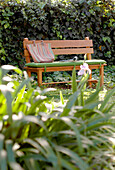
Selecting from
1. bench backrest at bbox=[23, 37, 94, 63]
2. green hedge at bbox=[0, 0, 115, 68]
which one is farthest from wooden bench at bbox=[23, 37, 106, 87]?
green hedge at bbox=[0, 0, 115, 68]

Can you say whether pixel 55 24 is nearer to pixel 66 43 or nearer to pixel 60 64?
pixel 66 43

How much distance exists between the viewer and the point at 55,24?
224 inches

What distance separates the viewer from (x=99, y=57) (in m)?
6.51

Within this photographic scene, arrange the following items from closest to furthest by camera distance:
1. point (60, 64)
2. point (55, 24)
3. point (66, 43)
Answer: point (60, 64) → point (66, 43) → point (55, 24)

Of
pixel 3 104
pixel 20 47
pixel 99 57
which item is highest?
pixel 3 104

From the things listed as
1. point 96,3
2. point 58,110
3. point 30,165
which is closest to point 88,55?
point 96,3

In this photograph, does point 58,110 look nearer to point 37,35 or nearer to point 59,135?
point 59,135

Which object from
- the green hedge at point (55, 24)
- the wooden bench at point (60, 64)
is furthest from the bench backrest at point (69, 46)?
the green hedge at point (55, 24)

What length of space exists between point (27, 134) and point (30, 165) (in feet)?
0.66

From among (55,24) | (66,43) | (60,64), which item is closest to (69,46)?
(66,43)

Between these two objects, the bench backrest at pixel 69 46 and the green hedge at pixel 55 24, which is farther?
the green hedge at pixel 55 24

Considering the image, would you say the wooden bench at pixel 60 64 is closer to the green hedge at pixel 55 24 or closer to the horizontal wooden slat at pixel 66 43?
the horizontal wooden slat at pixel 66 43

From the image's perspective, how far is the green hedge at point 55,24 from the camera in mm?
5332

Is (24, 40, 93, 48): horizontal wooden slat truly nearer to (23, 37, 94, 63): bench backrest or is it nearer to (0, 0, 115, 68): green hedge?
(23, 37, 94, 63): bench backrest
